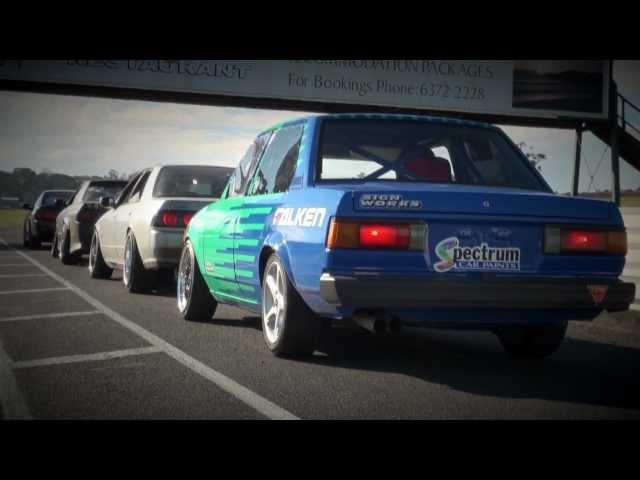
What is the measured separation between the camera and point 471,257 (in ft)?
15.5

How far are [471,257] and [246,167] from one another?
2748mm

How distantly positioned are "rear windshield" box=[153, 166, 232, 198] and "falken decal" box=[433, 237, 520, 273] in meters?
5.62

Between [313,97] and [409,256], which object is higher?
[313,97]

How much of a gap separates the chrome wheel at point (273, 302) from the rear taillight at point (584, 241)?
1.70 metres

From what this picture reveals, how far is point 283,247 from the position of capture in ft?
17.2

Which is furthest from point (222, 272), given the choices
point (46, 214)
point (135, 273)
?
point (46, 214)

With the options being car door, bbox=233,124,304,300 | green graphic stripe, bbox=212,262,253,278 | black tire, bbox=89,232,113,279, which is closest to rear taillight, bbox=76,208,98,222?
black tire, bbox=89,232,113,279

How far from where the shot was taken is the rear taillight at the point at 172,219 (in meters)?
9.20

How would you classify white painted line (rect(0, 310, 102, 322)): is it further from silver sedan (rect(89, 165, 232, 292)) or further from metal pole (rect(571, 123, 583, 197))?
metal pole (rect(571, 123, 583, 197))

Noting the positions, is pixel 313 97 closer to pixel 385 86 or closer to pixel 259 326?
pixel 385 86

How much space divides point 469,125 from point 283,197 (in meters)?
1.51

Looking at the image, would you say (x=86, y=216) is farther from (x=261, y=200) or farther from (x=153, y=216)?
(x=261, y=200)

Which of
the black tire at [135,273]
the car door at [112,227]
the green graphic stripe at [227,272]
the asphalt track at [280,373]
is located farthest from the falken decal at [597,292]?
the car door at [112,227]
